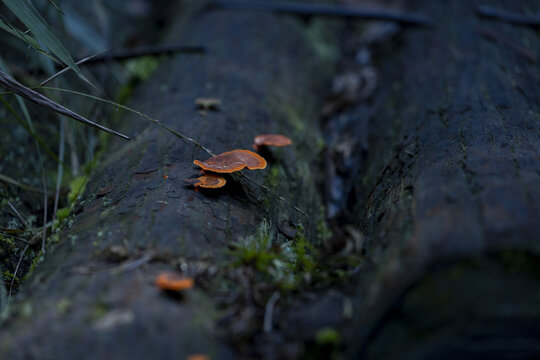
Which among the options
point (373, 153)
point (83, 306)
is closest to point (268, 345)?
point (83, 306)

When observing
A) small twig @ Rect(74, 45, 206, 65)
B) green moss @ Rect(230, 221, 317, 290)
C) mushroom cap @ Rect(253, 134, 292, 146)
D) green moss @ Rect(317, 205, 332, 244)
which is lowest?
green moss @ Rect(230, 221, 317, 290)

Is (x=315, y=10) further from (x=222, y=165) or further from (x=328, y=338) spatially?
(x=328, y=338)

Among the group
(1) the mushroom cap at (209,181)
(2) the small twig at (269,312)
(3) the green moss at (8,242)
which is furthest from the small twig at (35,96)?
(2) the small twig at (269,312)

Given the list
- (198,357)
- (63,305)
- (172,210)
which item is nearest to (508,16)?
(172,210)

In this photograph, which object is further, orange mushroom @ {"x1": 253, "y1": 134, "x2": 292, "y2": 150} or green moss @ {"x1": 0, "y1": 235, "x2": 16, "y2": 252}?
orange mushroom @ {"x1": 253, "y1": 134, "x2": 292, "y2": 150}

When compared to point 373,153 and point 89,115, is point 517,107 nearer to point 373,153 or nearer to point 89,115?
point 373,153

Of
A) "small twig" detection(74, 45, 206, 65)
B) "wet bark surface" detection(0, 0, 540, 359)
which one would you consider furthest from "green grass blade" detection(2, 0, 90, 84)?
"small twig" detection(74, 45, 206, 65)

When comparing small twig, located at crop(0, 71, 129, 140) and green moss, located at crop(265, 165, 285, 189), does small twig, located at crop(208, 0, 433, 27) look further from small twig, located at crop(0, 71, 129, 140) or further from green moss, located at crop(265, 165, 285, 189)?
small twig, located at crop(0, 71, 129, 140)
